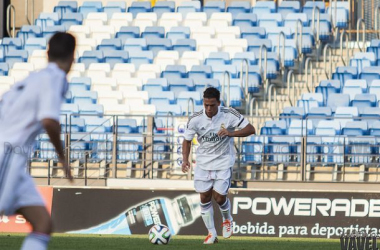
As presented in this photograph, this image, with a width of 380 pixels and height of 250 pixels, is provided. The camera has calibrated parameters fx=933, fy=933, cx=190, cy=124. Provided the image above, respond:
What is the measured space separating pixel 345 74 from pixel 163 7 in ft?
21.3

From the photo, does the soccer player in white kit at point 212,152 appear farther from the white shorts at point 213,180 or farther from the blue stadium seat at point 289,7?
the blue stadium seat at point 289,7

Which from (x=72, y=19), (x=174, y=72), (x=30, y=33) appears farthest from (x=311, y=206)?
(x=30, y=33)

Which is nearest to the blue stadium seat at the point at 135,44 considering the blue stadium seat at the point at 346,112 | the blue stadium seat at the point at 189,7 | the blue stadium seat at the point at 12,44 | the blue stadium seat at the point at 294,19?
the blue stadium seat at the point at 189,7

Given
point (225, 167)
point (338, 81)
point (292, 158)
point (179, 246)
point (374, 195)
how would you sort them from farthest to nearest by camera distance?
point (338, 81) < point (292, 158) < point (374, 195) < point (225, 167) < point (179, 246)

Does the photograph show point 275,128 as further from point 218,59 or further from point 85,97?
point 85,97

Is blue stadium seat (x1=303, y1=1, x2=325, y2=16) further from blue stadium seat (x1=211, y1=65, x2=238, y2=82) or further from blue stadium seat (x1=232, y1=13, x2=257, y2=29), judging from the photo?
blue stadium seat (x1=211, y1=65, x2=238, y2=82)

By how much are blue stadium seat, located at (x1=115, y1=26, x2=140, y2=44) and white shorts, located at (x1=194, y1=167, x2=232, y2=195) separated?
11.9 meters

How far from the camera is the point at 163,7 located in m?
25.7

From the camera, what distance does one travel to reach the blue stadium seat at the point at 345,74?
69.6ft

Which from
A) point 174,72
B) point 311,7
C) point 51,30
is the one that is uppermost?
point 311,7

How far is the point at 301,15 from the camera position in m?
23.9

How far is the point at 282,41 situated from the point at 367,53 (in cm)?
210

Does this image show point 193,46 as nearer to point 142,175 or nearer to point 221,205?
point 142,175

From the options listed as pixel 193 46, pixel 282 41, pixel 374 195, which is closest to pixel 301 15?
pixel 282 41
